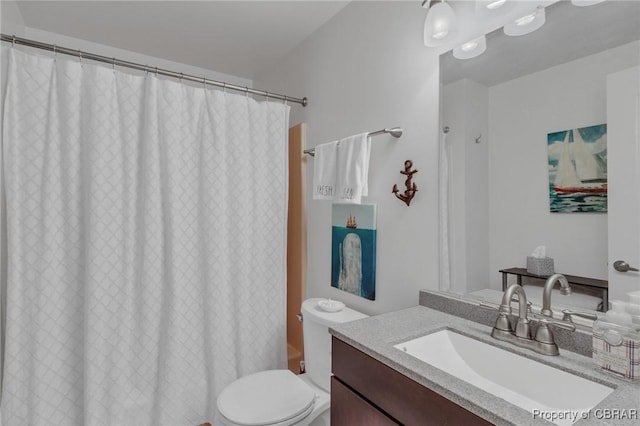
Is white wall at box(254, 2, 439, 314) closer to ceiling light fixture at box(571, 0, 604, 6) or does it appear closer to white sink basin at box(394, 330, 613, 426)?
white sink basin at box(394, 330, 613, 426)

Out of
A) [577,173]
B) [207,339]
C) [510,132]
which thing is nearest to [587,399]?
[577,173]

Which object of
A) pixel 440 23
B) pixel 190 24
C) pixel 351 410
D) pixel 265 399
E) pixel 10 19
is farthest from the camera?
pixel 190 24

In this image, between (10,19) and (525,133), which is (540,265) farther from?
(10,19)

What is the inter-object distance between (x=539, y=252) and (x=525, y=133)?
1.31 feet

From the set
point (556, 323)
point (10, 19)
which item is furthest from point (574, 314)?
point (10, 19)

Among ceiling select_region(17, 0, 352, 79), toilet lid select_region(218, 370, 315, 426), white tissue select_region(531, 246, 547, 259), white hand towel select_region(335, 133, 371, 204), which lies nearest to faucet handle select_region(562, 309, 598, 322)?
white tissue select_region(531, 246, 547, 259)

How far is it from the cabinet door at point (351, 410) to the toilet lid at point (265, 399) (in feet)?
0.89

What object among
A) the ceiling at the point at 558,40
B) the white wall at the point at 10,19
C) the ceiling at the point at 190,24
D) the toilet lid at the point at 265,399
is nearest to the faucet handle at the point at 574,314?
the ceiling at the point at 558,40

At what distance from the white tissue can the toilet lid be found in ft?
3.42

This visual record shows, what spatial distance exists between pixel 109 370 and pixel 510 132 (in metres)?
2.08

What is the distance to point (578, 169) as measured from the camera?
3.27 ft

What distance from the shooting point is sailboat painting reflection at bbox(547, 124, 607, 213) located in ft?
3.10

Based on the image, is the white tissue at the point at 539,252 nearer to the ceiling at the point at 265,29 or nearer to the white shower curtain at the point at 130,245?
the ceiling at the point at 265,29

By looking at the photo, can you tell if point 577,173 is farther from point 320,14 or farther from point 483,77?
point 320,14
